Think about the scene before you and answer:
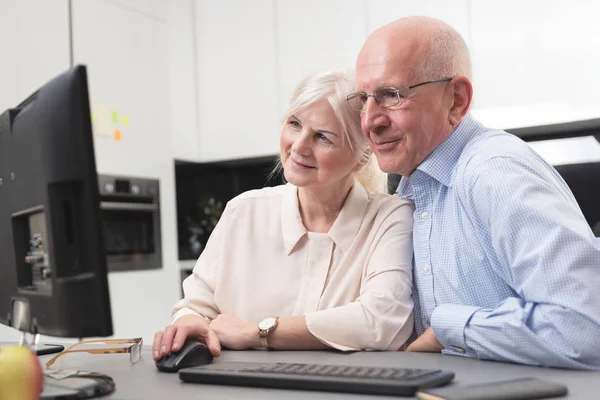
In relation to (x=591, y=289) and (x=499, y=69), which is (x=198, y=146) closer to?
(x=499, y=69)

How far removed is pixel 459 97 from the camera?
1531 mm

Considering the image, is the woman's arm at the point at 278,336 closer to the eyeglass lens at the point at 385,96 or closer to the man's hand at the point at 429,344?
the man's hand at the point at 429,344

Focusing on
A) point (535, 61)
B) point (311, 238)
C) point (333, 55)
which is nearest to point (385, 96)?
point (311, 238)

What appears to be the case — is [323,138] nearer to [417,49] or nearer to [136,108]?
[417,49]

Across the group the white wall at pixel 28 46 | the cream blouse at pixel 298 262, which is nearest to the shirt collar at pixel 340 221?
the cream blouse at pixel 298 262

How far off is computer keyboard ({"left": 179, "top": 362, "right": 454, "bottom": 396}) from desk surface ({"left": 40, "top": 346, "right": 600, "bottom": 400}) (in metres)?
0.01

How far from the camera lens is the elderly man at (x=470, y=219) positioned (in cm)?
111

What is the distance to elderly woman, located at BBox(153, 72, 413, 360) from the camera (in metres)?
1.51

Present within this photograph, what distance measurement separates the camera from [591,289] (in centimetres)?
110

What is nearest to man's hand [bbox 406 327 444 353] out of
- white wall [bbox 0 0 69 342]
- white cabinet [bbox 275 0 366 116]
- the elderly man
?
the elderly man

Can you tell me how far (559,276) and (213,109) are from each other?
2917 millimetres

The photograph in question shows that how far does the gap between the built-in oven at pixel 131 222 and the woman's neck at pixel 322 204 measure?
1.64 metres

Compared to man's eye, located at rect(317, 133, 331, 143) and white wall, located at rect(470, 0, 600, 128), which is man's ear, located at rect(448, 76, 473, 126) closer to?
man's eye, located at rect(317, 133, 331, 143)

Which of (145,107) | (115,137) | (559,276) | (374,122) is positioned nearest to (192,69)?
(145,107)
